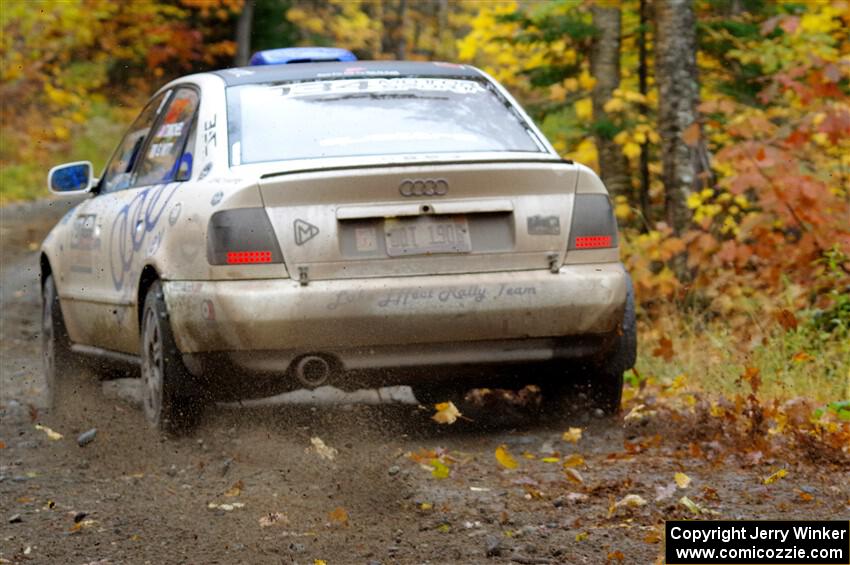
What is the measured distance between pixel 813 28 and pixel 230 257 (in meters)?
9.87

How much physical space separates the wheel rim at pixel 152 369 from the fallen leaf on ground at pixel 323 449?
0.71m

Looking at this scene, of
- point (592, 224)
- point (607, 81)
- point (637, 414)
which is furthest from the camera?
point (607, 81)

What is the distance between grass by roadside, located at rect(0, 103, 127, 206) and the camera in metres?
23.9

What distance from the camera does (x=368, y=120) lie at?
6.52 meters

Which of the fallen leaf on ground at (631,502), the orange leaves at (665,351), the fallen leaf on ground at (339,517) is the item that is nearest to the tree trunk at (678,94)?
the orange leaves at (665,351)

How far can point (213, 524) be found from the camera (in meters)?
4.98

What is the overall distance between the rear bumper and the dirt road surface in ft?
1.69

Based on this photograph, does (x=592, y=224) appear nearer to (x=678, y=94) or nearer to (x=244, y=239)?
(x=244, y=239)

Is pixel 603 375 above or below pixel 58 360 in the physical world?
above

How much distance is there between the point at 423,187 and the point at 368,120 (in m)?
0.74

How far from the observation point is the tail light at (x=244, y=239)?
18.9 feet

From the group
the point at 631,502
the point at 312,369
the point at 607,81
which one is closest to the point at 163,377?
the point at 312,369

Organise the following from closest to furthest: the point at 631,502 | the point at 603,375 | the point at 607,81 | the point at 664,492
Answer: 1. the point at 631,502
2. the point at 664,492
3. the point at 603,375
4. the point at 607,81

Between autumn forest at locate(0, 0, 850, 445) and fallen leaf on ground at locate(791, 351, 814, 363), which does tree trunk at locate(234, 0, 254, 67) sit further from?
fallen leaf on ground at locate(791, 351, 814, 363)
